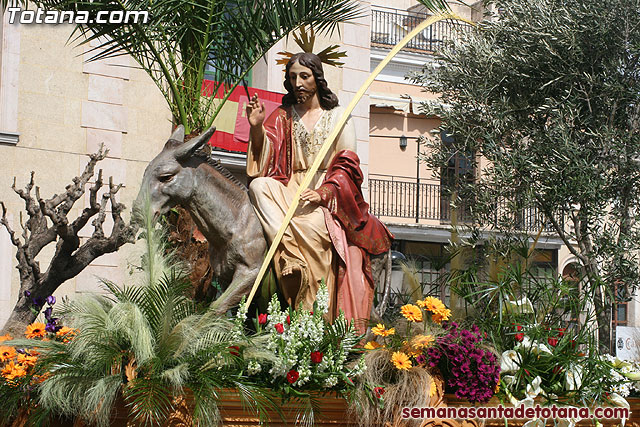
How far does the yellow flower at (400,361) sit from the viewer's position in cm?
591

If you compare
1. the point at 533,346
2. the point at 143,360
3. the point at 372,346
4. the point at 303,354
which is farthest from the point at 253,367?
the point at 533,346

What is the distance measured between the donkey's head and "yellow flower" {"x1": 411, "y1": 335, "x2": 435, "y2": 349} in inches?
80.9

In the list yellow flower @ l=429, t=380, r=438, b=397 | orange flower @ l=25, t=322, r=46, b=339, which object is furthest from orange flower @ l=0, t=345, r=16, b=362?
yellow flower @ l=429, t=380, r=438, b=397

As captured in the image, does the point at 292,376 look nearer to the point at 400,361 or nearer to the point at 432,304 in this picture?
the point at 400,361

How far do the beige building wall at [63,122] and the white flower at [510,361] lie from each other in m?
10.7

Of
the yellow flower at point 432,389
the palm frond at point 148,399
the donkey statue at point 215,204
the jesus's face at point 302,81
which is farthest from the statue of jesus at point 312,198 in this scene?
the palm frond at point 148,399

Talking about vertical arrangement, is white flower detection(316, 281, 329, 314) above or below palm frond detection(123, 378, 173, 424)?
above

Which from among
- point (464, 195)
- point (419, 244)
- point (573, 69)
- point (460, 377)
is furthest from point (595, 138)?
point (419, 244)

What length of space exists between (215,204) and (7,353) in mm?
1982

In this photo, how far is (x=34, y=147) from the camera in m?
16.5

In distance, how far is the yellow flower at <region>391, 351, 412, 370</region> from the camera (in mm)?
5906

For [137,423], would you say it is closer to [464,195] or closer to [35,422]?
[35,422]

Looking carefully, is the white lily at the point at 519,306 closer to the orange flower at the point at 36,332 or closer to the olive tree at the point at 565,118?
the orange flower at the point at 36,332

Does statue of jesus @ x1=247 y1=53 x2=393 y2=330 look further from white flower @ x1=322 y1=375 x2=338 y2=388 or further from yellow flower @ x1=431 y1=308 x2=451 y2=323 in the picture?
white flower @ x1=322 y1=375 x2=338 y2=388
